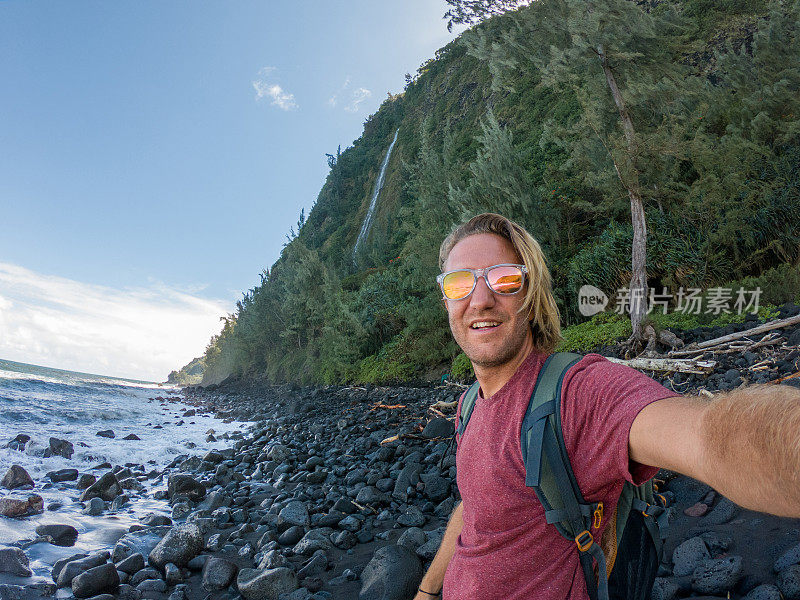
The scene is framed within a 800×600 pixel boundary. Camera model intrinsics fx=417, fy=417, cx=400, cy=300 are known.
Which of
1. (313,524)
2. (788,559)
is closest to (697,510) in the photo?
(788,559)

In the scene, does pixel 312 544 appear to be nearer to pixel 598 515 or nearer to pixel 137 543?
pixel 137 543

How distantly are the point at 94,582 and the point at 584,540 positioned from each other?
4073 mm

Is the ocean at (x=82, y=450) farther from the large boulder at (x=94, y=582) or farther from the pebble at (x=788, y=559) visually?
the pebble at (x=788, y=559)

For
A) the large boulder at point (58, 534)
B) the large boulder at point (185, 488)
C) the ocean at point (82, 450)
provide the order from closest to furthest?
the large boulder at point (58, 534)
the ocean at point (82, 450)
the large boulder at point (185, 488)

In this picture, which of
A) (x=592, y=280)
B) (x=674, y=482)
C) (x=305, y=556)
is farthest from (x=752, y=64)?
(x=305, y=556)

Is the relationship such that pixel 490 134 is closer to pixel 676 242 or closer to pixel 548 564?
pixel 676 242

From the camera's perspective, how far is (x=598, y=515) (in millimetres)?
1268

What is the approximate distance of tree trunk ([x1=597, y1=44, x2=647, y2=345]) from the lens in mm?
9320

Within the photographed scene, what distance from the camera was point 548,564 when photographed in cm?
132

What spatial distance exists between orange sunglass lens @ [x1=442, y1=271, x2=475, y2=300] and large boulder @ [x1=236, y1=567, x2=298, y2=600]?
3.00m

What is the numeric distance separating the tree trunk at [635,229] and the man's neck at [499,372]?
8840 mm

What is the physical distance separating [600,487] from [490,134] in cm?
1505

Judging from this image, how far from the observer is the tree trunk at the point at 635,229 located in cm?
932

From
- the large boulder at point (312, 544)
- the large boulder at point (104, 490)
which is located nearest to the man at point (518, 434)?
the large boulder at point (312, 544)
